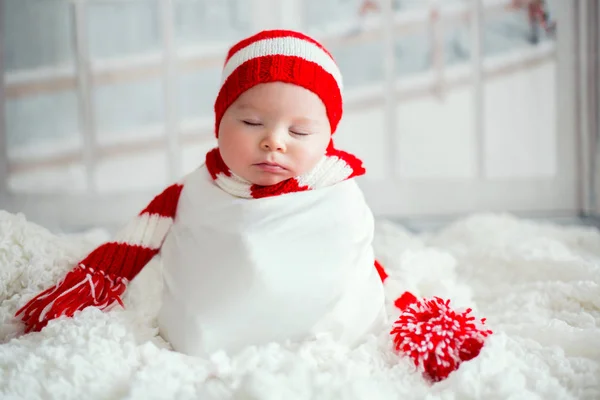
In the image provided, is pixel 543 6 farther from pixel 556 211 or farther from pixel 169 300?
pixel 169 300

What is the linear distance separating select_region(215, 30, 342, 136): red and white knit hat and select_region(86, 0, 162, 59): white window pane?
41.3 inches

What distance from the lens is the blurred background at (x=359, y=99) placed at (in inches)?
71.5

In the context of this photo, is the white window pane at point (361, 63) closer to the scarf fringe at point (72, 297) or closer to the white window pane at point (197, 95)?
the white window pane at point (197, 95)

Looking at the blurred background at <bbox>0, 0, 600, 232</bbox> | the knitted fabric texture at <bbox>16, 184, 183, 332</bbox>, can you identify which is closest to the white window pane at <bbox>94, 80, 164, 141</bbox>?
the blurred background at <bbox>0, 0, 600, 232</bbox>

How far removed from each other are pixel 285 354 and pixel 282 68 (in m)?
0.42

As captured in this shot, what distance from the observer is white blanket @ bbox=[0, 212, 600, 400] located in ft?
2.05

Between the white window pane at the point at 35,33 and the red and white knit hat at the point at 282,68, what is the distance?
1159 mm

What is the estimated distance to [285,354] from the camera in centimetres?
68

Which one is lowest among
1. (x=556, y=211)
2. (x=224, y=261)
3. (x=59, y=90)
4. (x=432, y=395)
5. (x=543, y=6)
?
(x=556, y=211)

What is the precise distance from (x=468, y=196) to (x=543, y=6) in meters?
0.69

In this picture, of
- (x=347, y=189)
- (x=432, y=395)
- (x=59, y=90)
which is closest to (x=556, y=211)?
(x=347, y=189)

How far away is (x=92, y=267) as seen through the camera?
0.87 metres

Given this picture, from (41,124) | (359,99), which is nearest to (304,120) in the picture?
(359,99)

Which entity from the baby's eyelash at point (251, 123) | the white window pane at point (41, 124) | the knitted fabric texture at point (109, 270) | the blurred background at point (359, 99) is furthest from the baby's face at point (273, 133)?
the white window pane at point (41, 124)
